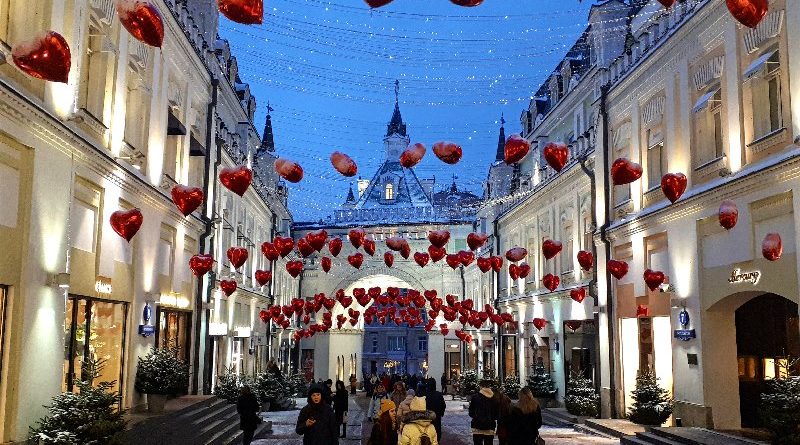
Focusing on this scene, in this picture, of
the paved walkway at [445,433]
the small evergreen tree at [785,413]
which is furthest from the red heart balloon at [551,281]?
the small evergreen tree at [785,413]

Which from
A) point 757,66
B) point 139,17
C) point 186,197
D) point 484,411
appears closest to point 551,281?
point 757,66

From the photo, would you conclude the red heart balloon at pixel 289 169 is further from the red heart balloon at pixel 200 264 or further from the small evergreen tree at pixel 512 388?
the small evergreen tree at pixel 512 388

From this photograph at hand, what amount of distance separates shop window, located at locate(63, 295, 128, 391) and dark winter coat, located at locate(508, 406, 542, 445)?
6.34 meters

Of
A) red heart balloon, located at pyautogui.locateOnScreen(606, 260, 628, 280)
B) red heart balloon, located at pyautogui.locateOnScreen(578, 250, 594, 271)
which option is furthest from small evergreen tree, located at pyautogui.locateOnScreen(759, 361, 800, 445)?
red heart balloon, located at pyautogui.locateOnScreen(578, 250, 594, 271)

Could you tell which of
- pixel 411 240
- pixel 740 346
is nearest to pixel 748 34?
pixel 740 346

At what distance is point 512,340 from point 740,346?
19.0 meters

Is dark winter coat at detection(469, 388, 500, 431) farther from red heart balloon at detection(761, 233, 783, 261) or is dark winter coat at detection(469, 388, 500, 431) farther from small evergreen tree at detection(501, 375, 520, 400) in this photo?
small evergreen tree at detection(501, 375, 520, 400)

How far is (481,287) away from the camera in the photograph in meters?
42.6

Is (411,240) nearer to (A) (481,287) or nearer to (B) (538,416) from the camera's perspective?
(A) (481,287)

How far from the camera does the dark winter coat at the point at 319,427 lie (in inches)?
351

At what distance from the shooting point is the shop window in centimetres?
1212

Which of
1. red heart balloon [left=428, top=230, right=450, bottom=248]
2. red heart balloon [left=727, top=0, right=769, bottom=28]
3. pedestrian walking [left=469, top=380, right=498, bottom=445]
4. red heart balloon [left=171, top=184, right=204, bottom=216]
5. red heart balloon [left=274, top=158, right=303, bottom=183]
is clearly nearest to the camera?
red heart balloon [left=727, top=0, right=769, bottom=28]

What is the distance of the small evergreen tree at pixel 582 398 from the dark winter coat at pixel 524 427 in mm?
11063

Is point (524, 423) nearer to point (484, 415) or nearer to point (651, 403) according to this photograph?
point (484, 415)
